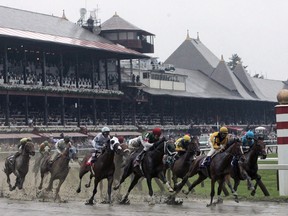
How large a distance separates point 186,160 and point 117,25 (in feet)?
172

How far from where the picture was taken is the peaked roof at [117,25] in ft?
229

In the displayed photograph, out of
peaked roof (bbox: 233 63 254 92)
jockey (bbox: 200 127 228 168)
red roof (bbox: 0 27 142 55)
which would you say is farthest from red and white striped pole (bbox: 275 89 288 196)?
peaked roof (bbox: 233 63 254 92)

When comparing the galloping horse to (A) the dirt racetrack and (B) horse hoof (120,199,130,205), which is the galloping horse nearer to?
(A) the dirt racetrack

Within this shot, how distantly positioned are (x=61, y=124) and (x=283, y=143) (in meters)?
35.3

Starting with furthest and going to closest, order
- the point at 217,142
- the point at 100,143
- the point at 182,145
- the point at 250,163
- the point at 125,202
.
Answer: the point at 182,145 < the point at 100,143 < the point at 125,202 < the point at 217,142 < the point at 250,163

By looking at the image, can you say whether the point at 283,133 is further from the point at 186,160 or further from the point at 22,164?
the point at 22,164

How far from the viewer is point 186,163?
1889 centimetres

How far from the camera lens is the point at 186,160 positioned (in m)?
18.9

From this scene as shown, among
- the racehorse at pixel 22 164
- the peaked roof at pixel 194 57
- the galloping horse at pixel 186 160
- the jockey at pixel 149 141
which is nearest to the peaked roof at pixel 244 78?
the peaked roof at pixel 194 57

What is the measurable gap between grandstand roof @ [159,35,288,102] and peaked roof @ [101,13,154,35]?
662cm

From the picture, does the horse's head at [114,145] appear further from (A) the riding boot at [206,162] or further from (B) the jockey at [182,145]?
(B) the jockey at [182,145]

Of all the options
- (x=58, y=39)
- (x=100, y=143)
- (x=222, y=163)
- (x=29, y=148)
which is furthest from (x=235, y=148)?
(x=58, y=39)

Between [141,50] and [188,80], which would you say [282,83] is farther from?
[141,50]

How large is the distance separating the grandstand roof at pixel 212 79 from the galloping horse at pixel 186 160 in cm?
4779
